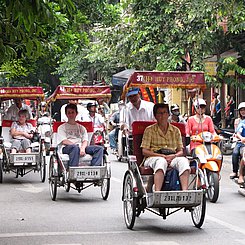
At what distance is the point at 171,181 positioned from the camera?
9773 millimetres

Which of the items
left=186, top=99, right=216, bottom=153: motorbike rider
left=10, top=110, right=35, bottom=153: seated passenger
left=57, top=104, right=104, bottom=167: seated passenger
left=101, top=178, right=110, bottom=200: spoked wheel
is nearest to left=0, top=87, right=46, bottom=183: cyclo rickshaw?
left=10, top=110, right=35, bottom=153: seated passenger

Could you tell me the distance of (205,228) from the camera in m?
10.0

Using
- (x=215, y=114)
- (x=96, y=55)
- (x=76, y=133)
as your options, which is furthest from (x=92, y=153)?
(x=96, y=55)

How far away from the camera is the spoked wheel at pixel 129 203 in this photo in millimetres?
9727

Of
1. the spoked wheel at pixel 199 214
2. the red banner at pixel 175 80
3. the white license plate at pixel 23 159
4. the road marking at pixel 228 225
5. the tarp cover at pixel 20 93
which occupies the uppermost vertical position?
the tarp cover at pixel 20 93

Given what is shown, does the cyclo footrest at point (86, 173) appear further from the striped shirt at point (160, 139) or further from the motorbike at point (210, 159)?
the striped shirt at point (160, 139)

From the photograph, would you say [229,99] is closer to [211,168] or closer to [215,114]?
[215,114]

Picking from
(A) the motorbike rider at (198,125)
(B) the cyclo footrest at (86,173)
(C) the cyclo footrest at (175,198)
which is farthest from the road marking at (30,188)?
(C) the cyclo footrest at (175,198)

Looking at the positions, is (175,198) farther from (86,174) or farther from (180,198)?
(86,174)

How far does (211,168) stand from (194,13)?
10524 mm

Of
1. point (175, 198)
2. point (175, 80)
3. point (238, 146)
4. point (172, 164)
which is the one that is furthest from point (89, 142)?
point (175, 198)

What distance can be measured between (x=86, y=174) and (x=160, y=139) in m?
2.49

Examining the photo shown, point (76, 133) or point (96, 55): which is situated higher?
point (96, 55)

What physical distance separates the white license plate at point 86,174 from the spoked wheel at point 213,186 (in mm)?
2117
